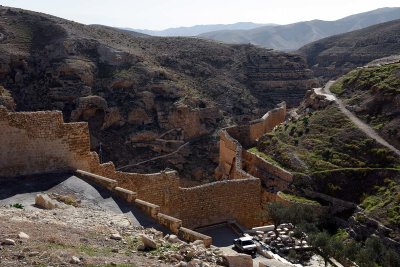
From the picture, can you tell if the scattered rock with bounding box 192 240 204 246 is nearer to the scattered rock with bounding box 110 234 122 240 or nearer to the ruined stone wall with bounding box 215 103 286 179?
the scattered rock with bounding box 110 234 122 240

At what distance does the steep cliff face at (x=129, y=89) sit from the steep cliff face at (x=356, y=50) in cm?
1850

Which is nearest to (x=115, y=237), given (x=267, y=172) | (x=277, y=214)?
(x=277, y=214)

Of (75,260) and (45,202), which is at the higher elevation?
(75,260)

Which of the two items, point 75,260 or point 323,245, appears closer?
point 75,260

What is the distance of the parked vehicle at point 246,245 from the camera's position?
18.5m

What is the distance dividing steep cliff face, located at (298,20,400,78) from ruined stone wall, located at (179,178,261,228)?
7148 centimetres

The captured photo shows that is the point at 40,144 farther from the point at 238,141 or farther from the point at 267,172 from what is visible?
the point at 238,141

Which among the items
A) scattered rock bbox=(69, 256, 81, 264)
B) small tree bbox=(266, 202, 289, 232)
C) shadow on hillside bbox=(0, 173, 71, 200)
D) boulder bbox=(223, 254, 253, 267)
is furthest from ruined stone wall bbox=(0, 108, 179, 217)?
boulder bbox=(223, 254, 253, 267)

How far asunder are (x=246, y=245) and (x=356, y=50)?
91032 millimetres

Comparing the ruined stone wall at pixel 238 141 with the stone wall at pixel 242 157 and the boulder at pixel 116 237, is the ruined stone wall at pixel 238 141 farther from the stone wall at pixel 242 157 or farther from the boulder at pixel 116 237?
the boulder at pixel 116 237

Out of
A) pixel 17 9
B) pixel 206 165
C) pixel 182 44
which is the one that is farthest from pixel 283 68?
pixel 17 9

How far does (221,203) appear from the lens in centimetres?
2186

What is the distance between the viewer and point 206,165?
58.0m

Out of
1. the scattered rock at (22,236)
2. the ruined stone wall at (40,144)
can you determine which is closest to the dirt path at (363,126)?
the ruined stone wall at (40,144)
